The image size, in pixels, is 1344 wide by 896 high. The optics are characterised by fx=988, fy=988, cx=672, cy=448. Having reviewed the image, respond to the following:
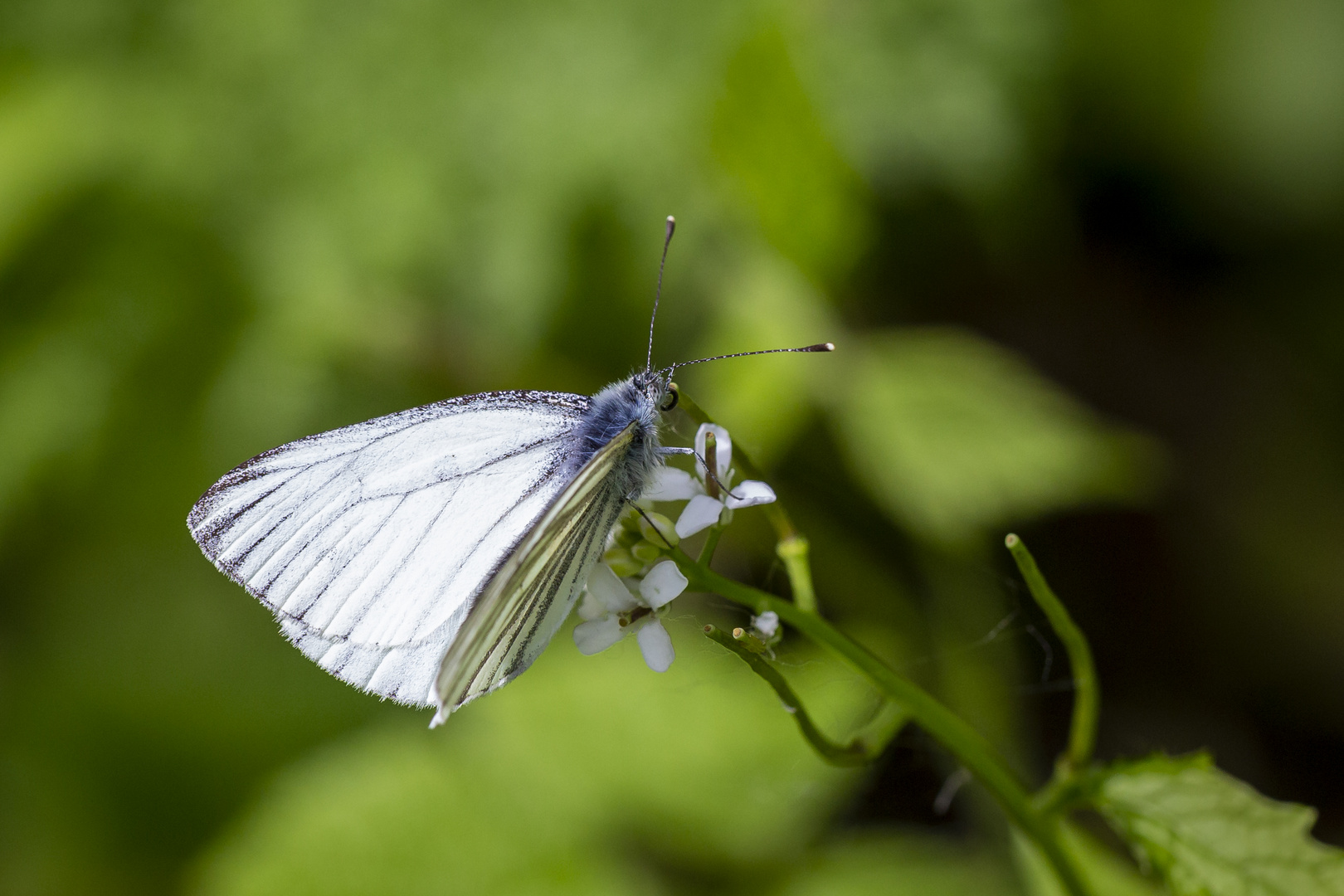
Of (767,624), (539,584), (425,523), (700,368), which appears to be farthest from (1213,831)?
(700,368)

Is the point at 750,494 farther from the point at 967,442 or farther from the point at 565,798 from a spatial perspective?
the point at 565,798

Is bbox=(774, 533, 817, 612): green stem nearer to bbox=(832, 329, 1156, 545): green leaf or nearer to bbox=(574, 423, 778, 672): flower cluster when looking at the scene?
bbox=(574, 423, 778, 672): flower cluster

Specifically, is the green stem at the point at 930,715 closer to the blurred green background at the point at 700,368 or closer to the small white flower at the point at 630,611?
the small white flower at the point at 630,611

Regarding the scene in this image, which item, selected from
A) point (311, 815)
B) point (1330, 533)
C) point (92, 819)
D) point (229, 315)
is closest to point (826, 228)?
point (1330, 533)

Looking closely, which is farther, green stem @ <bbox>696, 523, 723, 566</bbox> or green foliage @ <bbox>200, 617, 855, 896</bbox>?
green foliage @ <bbox>200, 617, 855, 896</bbox>

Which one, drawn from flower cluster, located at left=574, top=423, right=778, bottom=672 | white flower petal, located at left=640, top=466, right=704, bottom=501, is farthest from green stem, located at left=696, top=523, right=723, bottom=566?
white flower petal, located at left=640, top=466, right=704, bottom=501

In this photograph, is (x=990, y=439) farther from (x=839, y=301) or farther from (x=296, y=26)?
(x=296, y=26)
